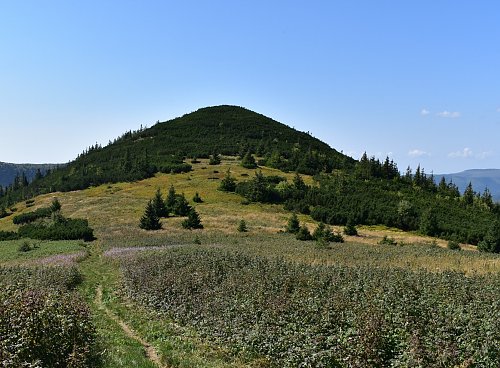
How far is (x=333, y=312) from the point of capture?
13.4 m

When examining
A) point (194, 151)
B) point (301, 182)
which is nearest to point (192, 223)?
point (301, 182)

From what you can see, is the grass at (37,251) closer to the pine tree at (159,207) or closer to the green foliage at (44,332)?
the pine tree at (159,207)

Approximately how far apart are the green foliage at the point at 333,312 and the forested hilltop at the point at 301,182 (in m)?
40.1

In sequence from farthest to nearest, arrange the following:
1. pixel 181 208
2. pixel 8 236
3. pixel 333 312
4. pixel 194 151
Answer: pixel 194 151
pixel 181 208
pixel 8 236
pixel 333 312

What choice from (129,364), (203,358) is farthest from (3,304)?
(203,358)

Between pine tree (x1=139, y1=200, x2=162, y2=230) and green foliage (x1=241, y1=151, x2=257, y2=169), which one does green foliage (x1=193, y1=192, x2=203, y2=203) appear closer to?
pine tree (x1=139, y1=200, x2=162, y2=230)

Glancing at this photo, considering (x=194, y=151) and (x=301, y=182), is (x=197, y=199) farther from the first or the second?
(x=194, y=151)

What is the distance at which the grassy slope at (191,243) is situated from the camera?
46.4ft

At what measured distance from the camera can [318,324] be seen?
513 inches

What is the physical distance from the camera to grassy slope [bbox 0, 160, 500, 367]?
46.4 feet

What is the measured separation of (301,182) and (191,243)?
1894 inches

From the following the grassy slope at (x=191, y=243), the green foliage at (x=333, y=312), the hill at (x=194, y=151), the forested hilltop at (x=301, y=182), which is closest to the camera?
the green foliage at (x=333, y=312)

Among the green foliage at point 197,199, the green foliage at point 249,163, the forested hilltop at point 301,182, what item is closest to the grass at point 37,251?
the green foliage at point 197,199

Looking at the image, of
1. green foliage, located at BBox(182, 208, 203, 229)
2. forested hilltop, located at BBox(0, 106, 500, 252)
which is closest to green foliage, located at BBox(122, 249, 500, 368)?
green foliage, located at BBox(182, 208, 203, 229)
